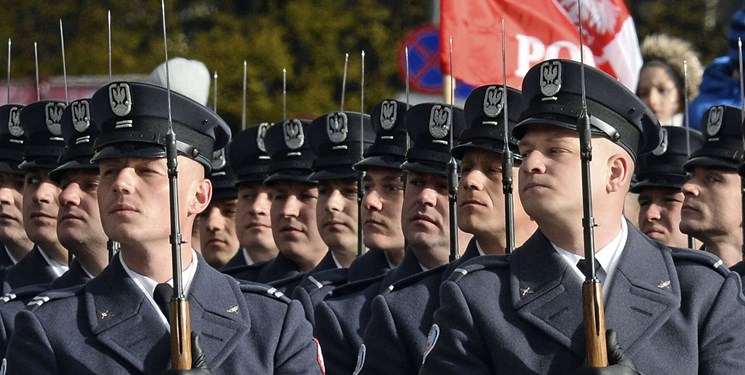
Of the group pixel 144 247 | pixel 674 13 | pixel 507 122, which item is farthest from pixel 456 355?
pixel 674 13

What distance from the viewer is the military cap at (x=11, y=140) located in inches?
480

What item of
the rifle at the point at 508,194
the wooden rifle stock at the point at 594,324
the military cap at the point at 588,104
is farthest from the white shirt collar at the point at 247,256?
the wooden rifle stock at the point at 594,324

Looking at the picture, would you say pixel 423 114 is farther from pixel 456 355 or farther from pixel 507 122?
pixel 456 355

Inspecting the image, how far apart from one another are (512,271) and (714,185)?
12.0 feet

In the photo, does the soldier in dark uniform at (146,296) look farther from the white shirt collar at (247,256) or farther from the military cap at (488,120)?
the white shirt collar at (247,256)

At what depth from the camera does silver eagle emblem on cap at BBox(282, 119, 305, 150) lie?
1338cm

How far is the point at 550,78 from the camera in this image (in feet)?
27.0

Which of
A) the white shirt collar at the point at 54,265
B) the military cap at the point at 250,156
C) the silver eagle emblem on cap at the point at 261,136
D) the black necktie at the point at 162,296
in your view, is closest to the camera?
the black necktie at the point at 162,296

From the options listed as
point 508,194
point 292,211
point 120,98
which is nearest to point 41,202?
point 292,211

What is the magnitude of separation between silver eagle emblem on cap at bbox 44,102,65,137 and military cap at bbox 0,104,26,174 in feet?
2.18

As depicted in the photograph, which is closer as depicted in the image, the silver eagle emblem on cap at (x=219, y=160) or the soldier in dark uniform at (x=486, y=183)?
the soldier in dark uniform at (x=486, y=183)

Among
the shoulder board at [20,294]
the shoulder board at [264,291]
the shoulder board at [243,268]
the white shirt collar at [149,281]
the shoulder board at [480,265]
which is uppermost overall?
the shoulder board at [480,265]

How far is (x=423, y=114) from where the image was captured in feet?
35.6

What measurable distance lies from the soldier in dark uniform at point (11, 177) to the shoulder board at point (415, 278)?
10.8 feet
